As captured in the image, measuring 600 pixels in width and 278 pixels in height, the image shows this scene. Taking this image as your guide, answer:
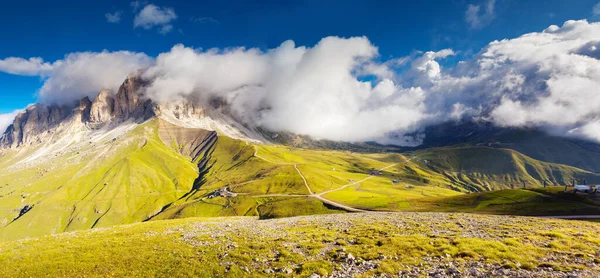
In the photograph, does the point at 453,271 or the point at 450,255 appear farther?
the point at 450,255

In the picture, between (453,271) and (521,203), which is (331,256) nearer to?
(453,271)

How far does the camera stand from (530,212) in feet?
257

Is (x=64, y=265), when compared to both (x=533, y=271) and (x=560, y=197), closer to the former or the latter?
A: (x=533, y=271)

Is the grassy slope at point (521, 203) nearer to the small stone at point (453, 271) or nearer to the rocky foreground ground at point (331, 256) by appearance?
the rocky foreground ground at point (331, 256)

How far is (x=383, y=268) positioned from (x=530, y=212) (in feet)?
269

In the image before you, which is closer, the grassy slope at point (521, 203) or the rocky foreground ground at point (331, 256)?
the rocky foreground ground at point (331, 256)

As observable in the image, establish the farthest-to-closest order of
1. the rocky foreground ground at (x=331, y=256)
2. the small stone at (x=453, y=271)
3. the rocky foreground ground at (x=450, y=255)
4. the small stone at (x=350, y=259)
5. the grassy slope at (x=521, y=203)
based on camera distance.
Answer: the grassy slope at (x=521, y=203) < the small stone at (x=350, y=259) < the rocky foreground ground at (x=331, y=256) < the rocky foreground ground at (x=450, y=255) < the small stone at (x=453, y=271)

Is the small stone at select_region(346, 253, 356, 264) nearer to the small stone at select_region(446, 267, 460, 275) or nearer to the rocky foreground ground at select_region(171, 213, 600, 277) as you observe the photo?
the rocky foreground ground at select_region(171, 213, 600, 277)

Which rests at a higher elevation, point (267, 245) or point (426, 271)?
point (426, 271)

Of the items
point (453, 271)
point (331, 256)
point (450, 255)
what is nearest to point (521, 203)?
point (450, 255)

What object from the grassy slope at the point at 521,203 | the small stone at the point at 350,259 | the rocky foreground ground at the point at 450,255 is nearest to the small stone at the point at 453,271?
the rocky foreground ground at the point at 450,255

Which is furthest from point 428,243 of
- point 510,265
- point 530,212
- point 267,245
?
point 530,212

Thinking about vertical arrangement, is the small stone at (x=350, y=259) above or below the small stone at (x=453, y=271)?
below

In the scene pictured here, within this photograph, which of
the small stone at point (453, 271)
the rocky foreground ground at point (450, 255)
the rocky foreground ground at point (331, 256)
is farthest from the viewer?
the rocky foreground ground at point (331, 256)
